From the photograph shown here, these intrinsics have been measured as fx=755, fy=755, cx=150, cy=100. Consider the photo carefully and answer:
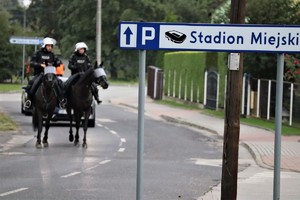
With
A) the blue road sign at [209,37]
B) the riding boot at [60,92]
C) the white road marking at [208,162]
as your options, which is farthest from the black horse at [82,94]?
the blue road sign at [209,37]

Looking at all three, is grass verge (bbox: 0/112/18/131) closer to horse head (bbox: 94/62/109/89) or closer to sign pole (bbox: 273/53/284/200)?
horse head (bbox: 94/62/109/89)

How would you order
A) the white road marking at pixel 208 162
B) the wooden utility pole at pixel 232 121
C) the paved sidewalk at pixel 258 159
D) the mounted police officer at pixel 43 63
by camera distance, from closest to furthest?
the wooden utility pole at pixel 232 121, the paved sidewalk at pixel 258 159, the white road marking at pixel 208 162, the mounted police officer at pixel 43 63

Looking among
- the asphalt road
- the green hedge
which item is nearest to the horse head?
the asphalt road

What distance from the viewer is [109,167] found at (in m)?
15.2

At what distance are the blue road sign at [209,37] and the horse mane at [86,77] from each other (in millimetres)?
11035

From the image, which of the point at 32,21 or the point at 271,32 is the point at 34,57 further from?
the point at 32,21

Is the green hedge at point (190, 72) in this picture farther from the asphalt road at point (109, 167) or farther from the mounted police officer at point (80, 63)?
the mounted police officer at point (80, 63)

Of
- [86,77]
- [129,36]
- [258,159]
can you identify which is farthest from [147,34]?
[86,77]

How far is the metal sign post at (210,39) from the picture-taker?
27.1ft

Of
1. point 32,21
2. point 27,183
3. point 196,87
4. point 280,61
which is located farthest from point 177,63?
point 32,21

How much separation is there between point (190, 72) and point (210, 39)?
31481 millimetres

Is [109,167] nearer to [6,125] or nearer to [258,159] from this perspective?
[258,159]

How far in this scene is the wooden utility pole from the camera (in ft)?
31.9

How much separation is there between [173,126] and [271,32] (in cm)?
1947
